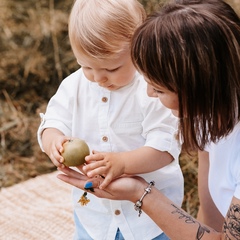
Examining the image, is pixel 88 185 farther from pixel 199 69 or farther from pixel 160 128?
pixel 199 69

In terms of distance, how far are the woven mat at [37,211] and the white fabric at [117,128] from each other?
462mm

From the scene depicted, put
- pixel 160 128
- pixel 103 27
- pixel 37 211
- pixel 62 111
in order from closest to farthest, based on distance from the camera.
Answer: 1. pixel 103 27
2. pixel 160 128
3. pixel 62 111
4. pixel 37 211

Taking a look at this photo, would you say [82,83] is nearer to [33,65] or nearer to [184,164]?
[184,164]

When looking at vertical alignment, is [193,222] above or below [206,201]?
above

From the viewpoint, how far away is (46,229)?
7.40 feet

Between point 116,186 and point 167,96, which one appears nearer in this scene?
point 167,96

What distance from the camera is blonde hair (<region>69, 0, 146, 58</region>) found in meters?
1.52

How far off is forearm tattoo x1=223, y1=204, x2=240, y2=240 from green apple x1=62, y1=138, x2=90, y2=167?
374 millimetres

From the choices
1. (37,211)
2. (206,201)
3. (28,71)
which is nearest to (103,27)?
(206,201)

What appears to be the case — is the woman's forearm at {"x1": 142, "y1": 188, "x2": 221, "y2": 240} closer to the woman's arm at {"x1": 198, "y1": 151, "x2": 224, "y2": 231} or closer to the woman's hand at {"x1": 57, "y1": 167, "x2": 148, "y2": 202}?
the woman's hand at {"x1": 57, "y1": 167, "x2": 148, "y2": 202}

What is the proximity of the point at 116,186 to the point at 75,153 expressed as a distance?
135 mm

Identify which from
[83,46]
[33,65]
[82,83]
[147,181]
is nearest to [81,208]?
[147,181]

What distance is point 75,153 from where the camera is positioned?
5.03 feet

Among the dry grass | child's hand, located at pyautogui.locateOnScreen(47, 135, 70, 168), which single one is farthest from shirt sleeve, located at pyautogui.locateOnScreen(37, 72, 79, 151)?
the dry grass
